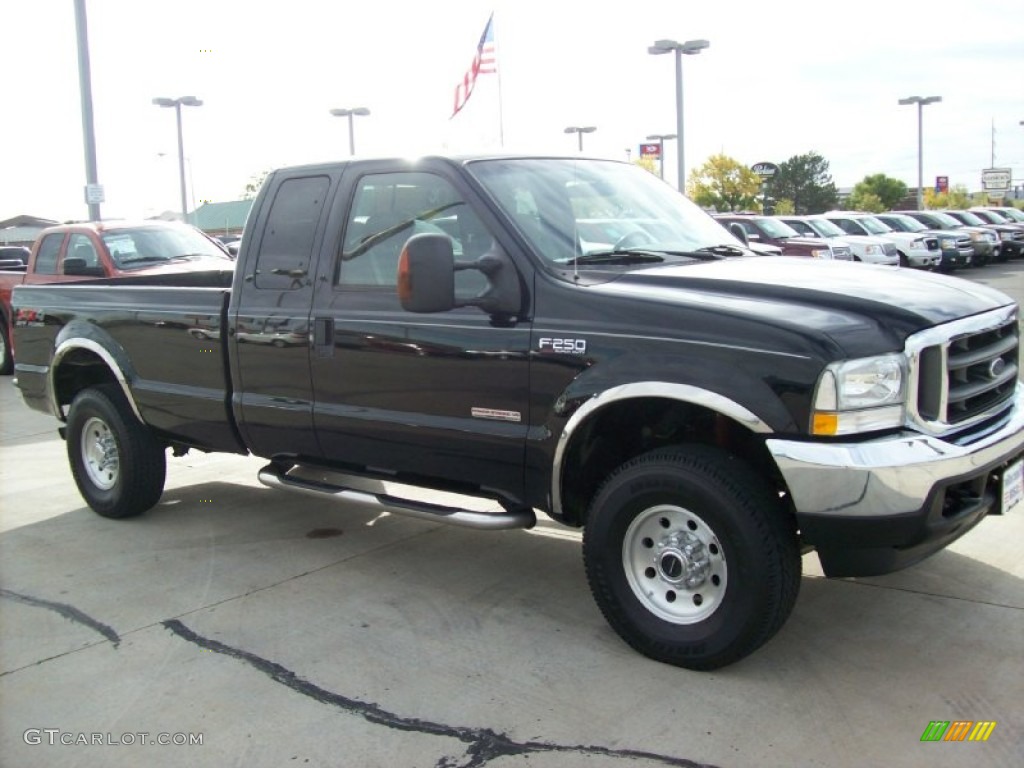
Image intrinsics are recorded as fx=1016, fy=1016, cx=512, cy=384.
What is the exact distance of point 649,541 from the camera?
12.9 feet

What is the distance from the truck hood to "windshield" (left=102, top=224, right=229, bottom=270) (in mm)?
9005

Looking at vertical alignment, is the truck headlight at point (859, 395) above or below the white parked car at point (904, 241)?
below

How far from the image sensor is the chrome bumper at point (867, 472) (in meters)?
3.35

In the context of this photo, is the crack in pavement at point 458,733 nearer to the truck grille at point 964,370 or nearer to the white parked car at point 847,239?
the truck grille at point 964,370

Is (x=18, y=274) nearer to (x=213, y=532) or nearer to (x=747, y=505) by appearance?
(x=213, y=532)

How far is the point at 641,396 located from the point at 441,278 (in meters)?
0.90

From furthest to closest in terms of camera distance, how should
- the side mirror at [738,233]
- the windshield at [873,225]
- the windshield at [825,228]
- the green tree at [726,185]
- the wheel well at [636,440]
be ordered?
the green tree at [726,185]
the windshield at [873,225]
the windshield at [825,228]
the side mirror at [738,233]
the wheel well at [636,440]

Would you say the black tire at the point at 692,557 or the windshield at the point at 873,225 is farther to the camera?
the windshield at the point at 873,225

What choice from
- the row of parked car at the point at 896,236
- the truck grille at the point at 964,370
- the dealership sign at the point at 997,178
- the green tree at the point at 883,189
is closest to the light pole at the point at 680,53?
the row of parked car at the point at 896,236

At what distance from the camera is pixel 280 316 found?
4.95 m

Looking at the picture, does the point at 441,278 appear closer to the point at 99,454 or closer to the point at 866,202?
the point at 99,454

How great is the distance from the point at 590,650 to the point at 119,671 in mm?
1874

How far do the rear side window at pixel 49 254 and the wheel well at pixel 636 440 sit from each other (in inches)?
392

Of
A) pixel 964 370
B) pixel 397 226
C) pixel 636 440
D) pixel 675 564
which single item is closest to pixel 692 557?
pixel 675 564
